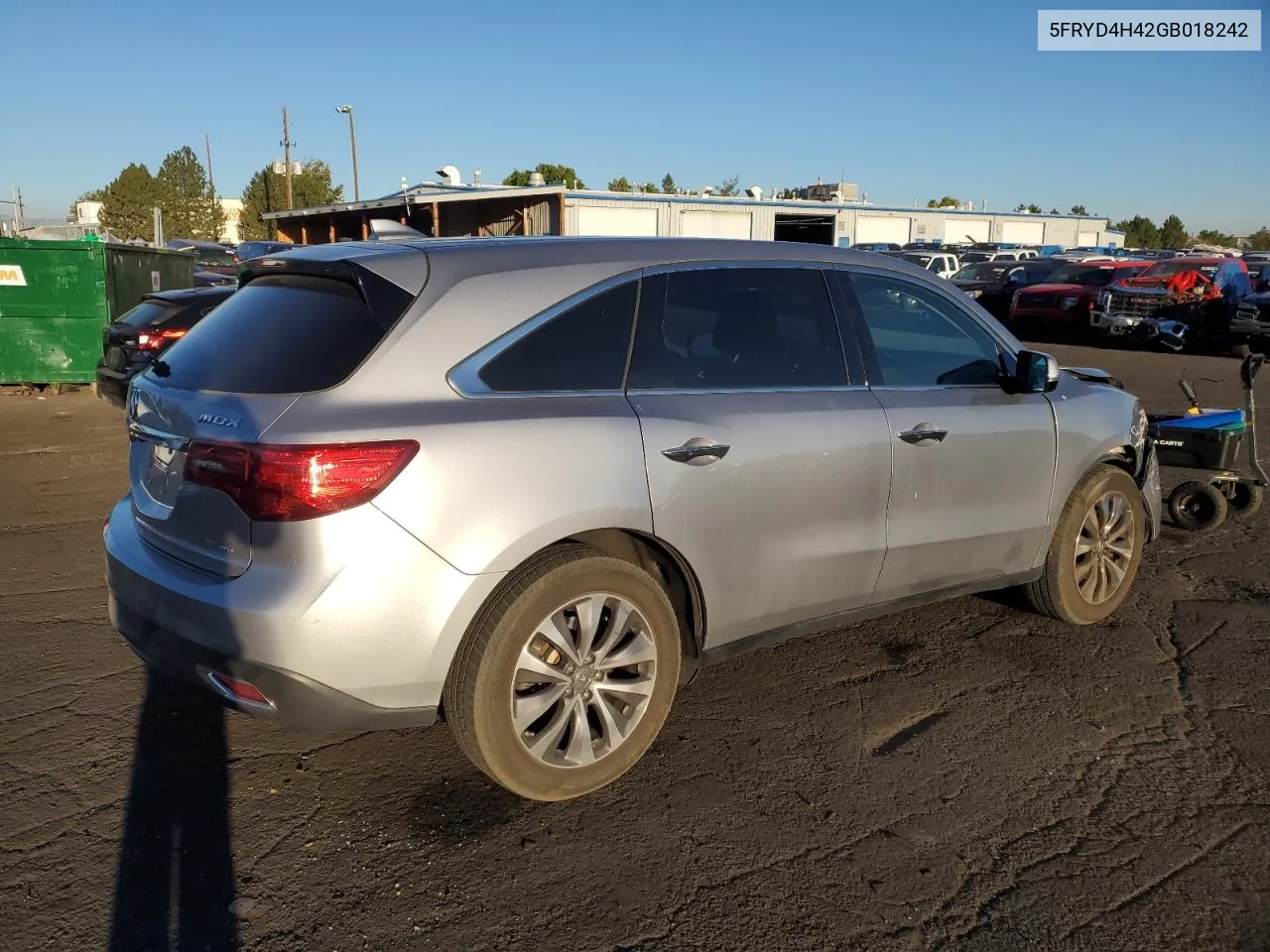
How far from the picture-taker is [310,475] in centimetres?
277

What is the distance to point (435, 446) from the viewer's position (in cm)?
288

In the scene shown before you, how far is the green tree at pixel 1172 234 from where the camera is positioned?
293 feet

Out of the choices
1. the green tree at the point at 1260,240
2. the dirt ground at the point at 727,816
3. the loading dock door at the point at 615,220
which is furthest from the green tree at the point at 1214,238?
the dirt ground at the point at 727,816

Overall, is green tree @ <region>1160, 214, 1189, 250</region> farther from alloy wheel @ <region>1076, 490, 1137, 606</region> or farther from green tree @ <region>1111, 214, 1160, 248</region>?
alloy wheel @ <region>1076, 490, 1137, 606</region>

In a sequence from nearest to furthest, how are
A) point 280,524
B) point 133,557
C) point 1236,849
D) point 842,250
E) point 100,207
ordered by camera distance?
point 280,524, point 1236,849, point 133,557, point 842,250, point 100,207

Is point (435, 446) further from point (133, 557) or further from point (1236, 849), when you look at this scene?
point (1236, 849)

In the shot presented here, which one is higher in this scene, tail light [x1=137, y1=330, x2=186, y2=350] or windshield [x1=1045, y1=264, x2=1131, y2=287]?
windshield [x1=1045, y1=264, x2=1131, y2=287]

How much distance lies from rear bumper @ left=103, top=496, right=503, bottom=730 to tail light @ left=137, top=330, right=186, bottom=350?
838 centimetres

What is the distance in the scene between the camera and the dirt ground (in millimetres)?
2742

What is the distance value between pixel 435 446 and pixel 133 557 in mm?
1171

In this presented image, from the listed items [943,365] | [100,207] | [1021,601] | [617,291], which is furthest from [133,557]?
[100,207]

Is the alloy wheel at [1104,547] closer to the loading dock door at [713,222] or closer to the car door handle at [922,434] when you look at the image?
the car door handle at [922,434]

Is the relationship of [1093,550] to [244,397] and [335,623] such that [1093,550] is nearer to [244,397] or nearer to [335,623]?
[335,623]

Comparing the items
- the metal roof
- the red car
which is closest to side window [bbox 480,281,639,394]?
the red car
